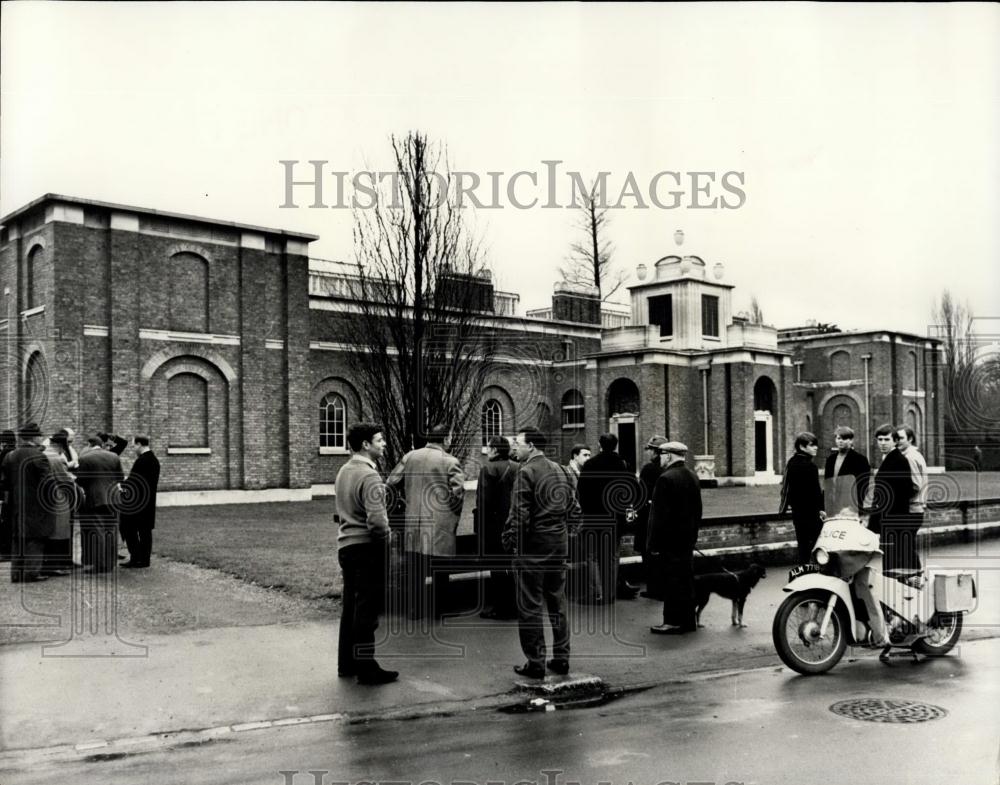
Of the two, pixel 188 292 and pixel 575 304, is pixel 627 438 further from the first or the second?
pixel 188 292

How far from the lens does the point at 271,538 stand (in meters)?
17.9

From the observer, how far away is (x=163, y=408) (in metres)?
27.2

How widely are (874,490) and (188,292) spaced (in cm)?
2198

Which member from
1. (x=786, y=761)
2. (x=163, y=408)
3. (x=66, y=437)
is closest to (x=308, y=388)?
(x=163, y=408)

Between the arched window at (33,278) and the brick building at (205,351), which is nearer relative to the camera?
the brick building at (205,351)

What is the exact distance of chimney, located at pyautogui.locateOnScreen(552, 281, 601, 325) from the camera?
43781 mm

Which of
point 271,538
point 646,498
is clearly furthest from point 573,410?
point 646,498

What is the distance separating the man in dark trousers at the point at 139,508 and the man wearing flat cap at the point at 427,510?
5285 millimetres

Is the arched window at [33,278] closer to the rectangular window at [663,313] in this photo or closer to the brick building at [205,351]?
the brick building at [205,351]

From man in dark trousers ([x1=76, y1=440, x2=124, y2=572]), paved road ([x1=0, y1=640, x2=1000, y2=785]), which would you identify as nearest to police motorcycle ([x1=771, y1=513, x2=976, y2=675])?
paved road ([x1=0, y1=640, x2=1000, y2=785])

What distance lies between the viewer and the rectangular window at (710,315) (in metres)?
44.4

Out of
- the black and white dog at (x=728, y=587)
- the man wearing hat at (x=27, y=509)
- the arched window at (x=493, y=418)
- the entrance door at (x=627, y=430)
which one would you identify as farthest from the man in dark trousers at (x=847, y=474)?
the entrance door at (x=627, y=430)

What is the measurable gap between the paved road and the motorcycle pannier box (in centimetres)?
109

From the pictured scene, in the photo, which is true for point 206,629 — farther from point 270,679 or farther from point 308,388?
point 308,388
